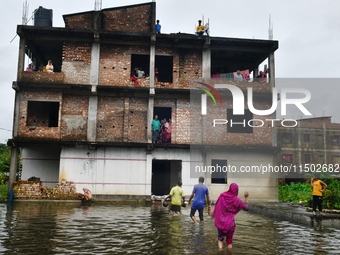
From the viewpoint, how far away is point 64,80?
74.8 ft

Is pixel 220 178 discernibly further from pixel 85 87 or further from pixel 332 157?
pixel 332 157

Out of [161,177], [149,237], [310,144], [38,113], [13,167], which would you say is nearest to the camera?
[149,237]

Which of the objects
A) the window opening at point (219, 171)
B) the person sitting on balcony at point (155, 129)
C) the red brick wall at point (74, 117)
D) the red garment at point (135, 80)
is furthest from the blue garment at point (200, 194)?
the red garment at point (135, 80)

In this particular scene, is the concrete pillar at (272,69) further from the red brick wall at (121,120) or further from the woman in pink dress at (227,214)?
the woman in pink dress at (227,214)

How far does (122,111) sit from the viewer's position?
2309cm

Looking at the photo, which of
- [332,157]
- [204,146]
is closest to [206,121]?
[204,146]

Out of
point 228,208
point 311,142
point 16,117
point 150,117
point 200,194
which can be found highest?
point 311,142

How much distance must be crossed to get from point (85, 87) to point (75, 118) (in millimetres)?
1937

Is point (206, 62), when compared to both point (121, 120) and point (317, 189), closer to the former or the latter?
point (121, 120)

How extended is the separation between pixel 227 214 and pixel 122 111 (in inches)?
613

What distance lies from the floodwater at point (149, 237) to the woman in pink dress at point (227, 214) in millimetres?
316

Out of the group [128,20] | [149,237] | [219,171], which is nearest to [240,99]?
[219,171]

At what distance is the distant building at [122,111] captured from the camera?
2217cm

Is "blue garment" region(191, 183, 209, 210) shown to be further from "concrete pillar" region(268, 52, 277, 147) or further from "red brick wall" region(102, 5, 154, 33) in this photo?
"red brick wall" region(102, 5, 154, 33)
